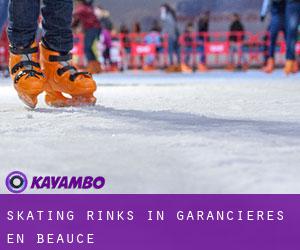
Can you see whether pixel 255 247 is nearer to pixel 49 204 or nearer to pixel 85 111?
pixel 49 204

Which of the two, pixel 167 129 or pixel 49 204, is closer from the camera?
pixel 49 204

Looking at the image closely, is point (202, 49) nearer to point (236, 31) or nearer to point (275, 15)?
point (236, 31)

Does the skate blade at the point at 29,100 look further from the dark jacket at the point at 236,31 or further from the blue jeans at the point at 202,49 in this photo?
the dark jacket at the point at 236,31

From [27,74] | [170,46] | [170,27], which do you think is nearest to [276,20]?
[170,27]

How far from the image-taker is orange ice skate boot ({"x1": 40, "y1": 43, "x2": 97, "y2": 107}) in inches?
99.0

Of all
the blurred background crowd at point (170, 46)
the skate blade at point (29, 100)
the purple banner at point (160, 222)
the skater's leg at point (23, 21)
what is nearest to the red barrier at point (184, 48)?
the blurred background crowd at point (170, 46)

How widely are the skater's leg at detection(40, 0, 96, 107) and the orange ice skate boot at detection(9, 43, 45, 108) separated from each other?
3.0 inches

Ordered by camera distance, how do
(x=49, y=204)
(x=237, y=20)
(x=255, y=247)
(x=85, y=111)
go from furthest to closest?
(x=237, y=20), (x=85, y=111), (x=49, y=204), (x=255, y=247)

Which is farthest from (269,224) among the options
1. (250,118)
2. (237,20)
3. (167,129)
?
(237,20)

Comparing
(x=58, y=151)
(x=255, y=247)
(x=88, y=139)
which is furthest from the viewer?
(x=88, y=139)

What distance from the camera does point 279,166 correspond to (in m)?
1.25

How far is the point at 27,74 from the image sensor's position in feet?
7.88

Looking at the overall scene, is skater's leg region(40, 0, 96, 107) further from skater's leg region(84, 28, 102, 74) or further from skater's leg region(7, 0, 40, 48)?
skater's leg region(84, 28, 102, 74)

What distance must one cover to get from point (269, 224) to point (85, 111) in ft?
4.54
